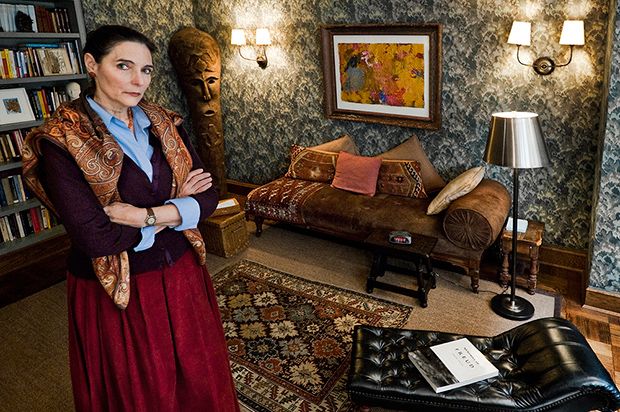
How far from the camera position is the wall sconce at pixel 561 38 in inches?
125

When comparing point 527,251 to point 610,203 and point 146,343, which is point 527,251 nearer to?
point 610,203

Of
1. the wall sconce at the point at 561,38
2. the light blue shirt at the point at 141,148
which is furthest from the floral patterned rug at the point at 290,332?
the wall sconce at the point at 561,38

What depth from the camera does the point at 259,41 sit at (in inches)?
187

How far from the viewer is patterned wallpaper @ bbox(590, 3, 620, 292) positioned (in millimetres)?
2873

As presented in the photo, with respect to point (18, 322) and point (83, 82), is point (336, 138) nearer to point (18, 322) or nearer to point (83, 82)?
point (83, 82)

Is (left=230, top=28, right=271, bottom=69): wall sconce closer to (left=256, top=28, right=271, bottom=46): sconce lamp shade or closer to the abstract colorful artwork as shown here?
(left=256, top=28, right=271, bottom=46): sconce lamp shade

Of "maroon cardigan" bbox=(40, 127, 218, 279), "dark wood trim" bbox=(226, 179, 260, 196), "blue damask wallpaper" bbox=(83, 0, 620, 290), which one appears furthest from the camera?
"dark wood trim" bbox=(226, 179, 260, 196)

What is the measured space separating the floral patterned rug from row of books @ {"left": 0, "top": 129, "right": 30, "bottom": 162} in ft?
6.43

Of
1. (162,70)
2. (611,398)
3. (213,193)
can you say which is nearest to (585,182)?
(611,398)

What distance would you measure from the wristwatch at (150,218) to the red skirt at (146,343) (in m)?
0.19

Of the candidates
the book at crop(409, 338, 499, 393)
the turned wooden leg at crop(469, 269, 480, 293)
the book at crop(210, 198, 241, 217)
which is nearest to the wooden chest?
the book at crop(210, 198, 241, 217)

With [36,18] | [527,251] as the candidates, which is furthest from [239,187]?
[527,251]

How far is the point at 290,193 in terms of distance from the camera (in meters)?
4.38

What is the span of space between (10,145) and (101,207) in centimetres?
311
